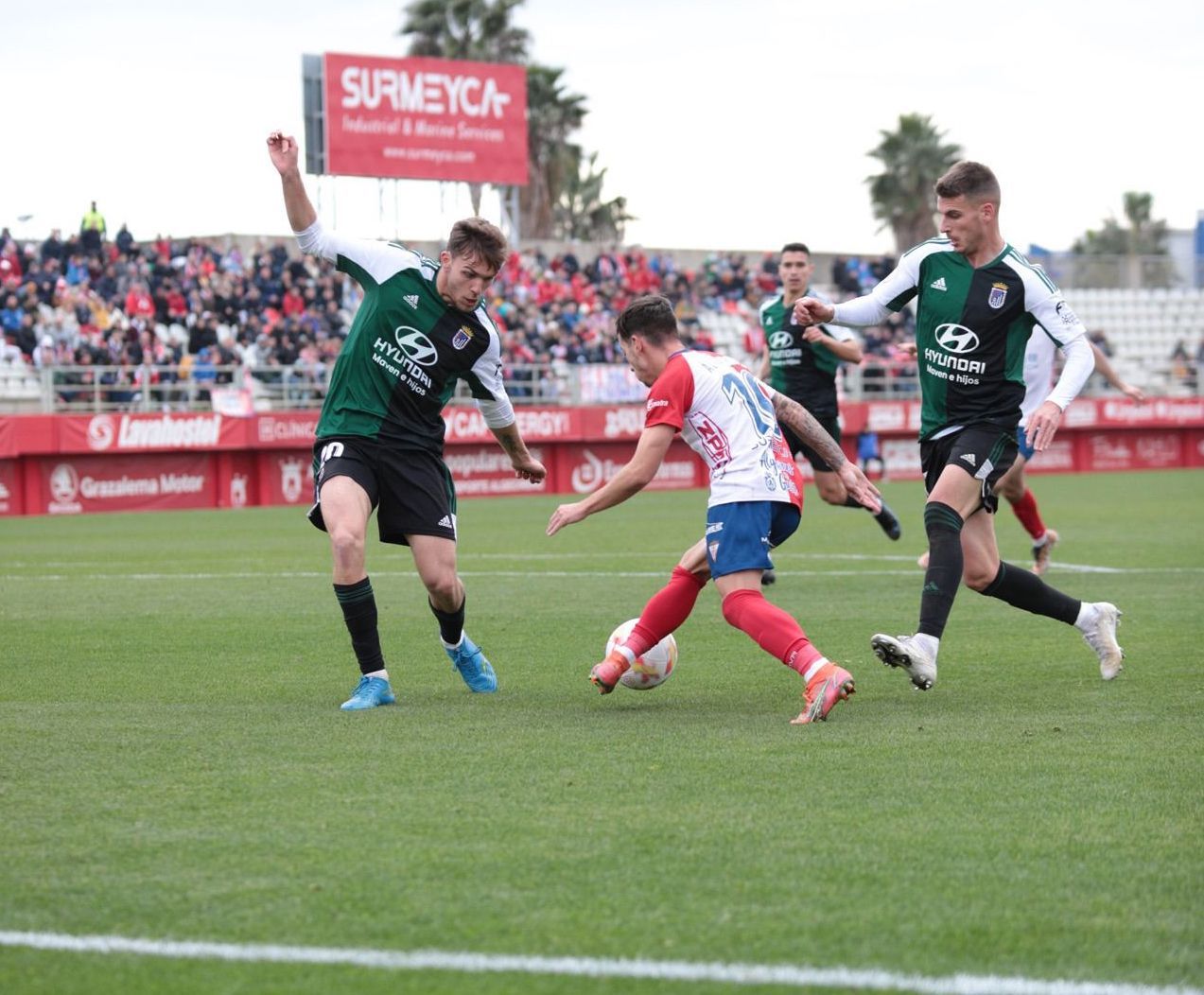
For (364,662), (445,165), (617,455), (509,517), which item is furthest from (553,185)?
(364,662)

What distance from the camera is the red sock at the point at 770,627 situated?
6531 mm

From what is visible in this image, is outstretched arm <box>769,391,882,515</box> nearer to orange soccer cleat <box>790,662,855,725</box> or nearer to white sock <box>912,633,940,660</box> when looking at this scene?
white sock <box>912,633,940,660</box>

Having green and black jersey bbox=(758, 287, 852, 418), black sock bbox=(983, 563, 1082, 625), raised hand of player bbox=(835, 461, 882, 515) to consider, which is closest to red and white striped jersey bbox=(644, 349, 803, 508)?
raised hand of player bbox=(835, 461, 882, 515)

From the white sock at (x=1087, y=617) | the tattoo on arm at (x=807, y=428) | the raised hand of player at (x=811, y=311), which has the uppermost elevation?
the raised hand of player at (x=811, y=311)

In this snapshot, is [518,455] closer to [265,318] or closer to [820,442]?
[820,442]

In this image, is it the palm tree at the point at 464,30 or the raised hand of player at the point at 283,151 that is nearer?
the raised hand of player at the point at 283,151

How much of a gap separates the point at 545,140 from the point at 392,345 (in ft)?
192

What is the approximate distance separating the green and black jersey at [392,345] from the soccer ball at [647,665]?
4.12ft

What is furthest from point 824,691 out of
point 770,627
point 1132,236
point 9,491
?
point 1132,236

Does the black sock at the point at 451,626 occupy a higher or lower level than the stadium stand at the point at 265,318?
lower

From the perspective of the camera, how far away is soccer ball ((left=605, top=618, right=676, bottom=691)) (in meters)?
7.20

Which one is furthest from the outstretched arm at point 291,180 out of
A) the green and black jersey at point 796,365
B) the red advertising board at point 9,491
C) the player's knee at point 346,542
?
the red advertising board at point 9,491

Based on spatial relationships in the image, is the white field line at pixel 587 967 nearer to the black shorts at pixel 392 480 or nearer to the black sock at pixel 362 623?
the black sock at pixel 362 623

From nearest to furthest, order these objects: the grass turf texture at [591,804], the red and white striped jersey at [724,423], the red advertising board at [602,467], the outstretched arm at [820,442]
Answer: the grass turf texture at [591,804] < the red and white striped jersey at [724,423] < the outstretched arm at [820,442] < the red advertising board at [602,467]
